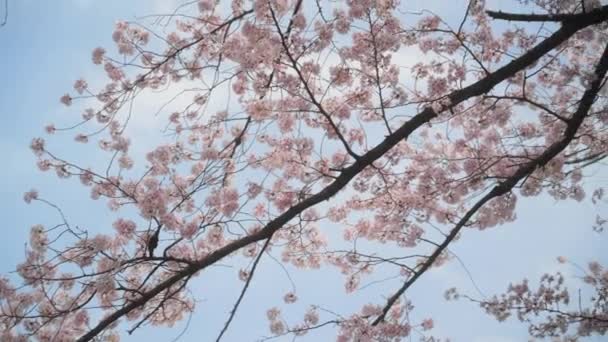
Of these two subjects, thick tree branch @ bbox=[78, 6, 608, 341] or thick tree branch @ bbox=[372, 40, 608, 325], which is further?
thick tree branch @ bbox=[372, 40, 608, 325]

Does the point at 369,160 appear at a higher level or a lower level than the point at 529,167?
higher

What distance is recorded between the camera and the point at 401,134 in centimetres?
482

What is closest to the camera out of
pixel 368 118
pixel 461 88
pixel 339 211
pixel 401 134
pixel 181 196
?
pixel 401 134

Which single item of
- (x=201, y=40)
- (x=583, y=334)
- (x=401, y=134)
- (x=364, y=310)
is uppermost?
(x=201, y=40)

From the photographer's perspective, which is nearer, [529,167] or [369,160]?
[369,160]

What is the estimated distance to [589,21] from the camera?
491 cm

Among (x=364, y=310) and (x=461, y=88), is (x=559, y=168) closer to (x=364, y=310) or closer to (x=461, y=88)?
(x=461, y=88)

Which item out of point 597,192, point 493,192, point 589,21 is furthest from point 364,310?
point 589,21

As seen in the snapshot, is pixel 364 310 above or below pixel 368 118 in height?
below

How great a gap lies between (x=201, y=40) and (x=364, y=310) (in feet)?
13.8

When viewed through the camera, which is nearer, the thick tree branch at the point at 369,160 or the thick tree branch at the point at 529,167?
the thick tree branch at the point at 369,160

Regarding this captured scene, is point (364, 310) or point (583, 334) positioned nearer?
point (364, 310)

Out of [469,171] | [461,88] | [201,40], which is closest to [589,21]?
[461,88]

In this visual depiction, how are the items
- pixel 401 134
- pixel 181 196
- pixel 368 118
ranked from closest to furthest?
pixel 401 134, pixel 181 196, pixel 368 118
